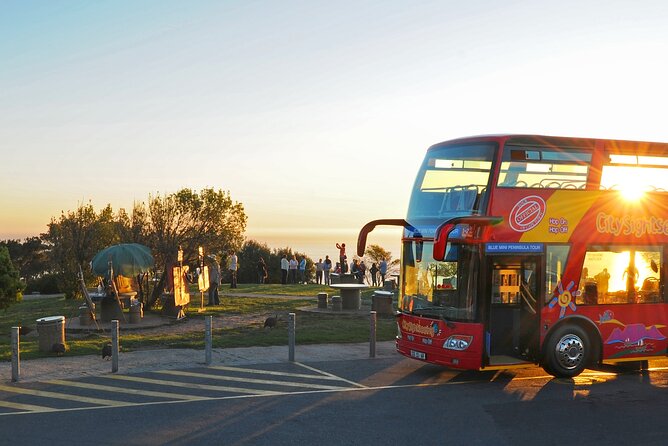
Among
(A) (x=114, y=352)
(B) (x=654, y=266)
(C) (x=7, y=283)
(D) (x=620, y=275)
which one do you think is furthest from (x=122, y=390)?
(C) (x=7, y=283)

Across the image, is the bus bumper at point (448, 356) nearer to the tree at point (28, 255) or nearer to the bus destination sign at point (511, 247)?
the bus destination sign at point (511, 247)

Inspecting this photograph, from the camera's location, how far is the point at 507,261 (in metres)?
12.6

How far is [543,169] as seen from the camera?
12.7m

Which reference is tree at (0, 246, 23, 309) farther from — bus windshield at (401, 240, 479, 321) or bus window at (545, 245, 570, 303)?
bus window at (545, 245, 570, 303)

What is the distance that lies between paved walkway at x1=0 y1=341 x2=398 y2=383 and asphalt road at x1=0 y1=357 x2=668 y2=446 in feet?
2.04

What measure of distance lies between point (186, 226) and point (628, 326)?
20816 millimetres

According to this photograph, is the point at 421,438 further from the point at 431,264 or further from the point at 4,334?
the point at 4,334

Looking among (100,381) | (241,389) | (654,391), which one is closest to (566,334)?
(654,391)

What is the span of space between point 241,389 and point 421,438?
397 cm

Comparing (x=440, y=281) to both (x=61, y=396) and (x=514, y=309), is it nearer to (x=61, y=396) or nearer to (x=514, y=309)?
(x=514, y=309)

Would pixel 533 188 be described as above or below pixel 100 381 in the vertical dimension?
above

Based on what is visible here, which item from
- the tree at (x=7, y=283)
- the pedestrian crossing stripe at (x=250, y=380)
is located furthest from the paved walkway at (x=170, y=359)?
the tree at (x=7, y=283)

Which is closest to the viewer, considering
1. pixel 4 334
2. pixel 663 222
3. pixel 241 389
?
pixel 241 389

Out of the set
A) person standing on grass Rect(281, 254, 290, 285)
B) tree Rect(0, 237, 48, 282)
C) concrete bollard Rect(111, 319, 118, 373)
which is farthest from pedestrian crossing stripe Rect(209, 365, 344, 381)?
tree Rect(0, 237, 48, 282)
